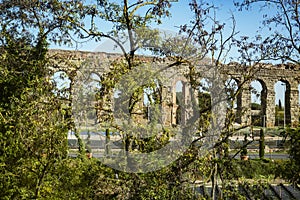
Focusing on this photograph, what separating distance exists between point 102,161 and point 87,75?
1105 mm

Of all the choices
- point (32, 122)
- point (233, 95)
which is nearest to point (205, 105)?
point (233, 95)

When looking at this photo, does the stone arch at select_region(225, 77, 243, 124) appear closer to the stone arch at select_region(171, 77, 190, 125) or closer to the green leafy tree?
the stone arch at select_region(171, 77, 190, 125)

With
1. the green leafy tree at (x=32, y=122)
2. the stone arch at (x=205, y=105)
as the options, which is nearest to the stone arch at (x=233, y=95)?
the stone arch at (x=205, y=105)

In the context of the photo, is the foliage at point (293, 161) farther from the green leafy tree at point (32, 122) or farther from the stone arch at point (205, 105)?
the green leafy tree at point (32, 122)

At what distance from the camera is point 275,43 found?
4926 millimetres

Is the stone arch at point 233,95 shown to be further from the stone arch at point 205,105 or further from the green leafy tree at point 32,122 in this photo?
the green leafy tree at point 32,122

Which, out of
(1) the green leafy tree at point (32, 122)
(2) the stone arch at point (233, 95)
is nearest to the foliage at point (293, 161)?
(2) the stone arch at point (233, 95)

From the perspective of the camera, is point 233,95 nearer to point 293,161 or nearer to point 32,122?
point 293,161

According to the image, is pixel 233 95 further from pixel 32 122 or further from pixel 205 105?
pixel 32 122

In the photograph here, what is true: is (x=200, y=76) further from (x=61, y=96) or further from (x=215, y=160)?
(x=61, y=96)

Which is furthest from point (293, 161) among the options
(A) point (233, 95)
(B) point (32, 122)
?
(B) point (32, 122)

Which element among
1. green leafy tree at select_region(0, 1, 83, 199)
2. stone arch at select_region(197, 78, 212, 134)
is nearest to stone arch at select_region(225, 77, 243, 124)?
stone arch at select_region(197, 78, 212, 134)

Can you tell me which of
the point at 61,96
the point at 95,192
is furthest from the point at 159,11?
the point at 95,192

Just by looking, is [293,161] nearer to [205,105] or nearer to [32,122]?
[205,105]
